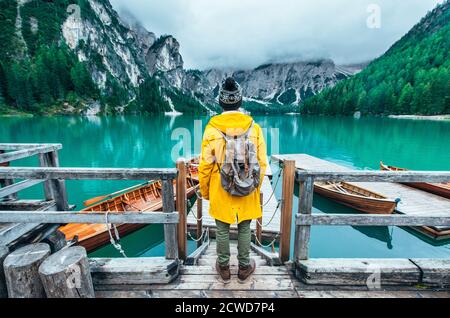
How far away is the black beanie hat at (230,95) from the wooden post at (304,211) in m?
1.36

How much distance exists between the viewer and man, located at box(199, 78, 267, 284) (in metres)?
2.56

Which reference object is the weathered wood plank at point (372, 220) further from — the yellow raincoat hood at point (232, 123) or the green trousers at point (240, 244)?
the yellow raincoat hood at point (232, 123)

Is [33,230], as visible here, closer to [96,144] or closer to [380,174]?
[380,174]

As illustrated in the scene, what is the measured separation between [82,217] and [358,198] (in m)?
12.4

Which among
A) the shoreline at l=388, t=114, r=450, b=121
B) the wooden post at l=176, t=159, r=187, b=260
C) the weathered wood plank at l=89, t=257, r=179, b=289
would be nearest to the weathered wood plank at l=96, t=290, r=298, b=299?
the weathered wood plank at l=89, t=257, r=179, b=289

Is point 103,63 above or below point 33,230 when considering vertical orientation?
above

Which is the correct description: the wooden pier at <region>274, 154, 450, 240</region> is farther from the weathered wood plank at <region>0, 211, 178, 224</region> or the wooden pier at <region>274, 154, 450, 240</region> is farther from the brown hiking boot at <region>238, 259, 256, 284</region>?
the weathered wood plank at <region>0, 211, 178, 224</region>

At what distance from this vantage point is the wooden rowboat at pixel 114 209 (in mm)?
8047

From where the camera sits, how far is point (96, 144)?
37031mm

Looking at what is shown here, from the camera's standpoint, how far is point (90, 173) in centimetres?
290

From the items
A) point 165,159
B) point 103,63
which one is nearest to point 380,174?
point 165,159

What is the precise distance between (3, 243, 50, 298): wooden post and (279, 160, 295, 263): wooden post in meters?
3.04
